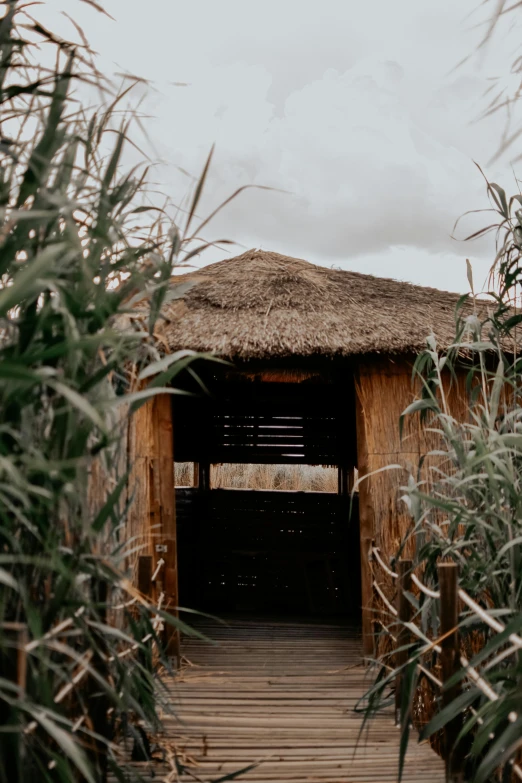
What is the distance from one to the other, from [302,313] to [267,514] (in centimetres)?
240

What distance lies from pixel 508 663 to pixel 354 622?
3.80m

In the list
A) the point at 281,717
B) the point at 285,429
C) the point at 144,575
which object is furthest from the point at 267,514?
the point at 144,575

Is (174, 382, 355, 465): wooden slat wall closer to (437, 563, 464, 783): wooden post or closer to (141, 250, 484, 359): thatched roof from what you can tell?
(141, 250, 484, 359): thatched roof

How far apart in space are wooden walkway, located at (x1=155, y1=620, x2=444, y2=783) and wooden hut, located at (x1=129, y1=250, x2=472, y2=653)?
50 centimetres

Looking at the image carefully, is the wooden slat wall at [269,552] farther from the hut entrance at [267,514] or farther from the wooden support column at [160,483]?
the wooden support column at [160,483]

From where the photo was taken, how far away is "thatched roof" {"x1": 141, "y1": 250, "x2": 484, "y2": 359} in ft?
15.6

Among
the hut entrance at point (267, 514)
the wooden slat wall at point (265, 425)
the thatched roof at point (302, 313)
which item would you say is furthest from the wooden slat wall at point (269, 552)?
the thatched roof at point (302, 313)

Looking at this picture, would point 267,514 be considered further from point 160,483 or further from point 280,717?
point 280,717

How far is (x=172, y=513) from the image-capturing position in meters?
4.73

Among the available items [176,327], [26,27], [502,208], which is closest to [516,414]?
[502,208]

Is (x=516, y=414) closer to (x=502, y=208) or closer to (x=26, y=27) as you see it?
(x=502, y=208)

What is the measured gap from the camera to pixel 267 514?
6.93 meters

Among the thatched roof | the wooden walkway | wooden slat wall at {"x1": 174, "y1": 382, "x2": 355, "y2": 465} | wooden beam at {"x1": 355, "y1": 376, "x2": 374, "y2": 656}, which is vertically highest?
the thatched roof

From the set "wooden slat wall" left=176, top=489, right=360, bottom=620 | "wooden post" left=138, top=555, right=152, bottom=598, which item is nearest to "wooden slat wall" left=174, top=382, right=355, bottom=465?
"wooden slat wall" left=176, top=489, right=360, bottom=620
